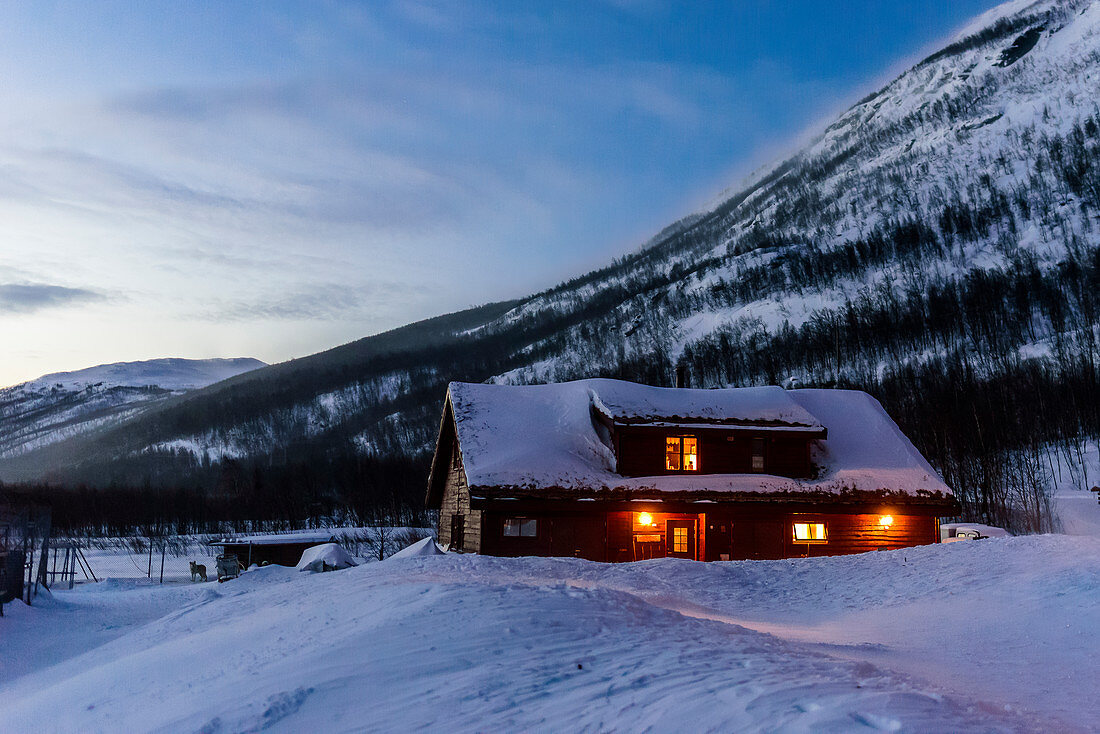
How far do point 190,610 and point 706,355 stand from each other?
120513 millimetres

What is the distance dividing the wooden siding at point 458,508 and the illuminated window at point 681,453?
8.08 m

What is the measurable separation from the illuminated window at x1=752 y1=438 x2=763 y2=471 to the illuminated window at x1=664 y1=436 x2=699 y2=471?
2.50 metres

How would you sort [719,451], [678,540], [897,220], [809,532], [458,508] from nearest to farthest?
[678,540] < [809,532] < [719,451] < [458,508] < [897,220]

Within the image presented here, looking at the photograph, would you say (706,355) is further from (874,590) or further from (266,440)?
(874,590)

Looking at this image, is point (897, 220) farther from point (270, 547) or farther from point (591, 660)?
point (591, 660)

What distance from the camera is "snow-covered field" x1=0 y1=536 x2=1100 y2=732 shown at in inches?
285

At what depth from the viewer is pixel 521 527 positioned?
29.2 meters

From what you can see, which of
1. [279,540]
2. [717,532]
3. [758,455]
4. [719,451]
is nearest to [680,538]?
[717,532]

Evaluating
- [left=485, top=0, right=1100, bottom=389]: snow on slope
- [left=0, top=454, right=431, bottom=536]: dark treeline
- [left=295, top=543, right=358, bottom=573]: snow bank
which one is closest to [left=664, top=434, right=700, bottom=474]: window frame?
[left=295, top=543, right=358, bottom=573]: snow bank

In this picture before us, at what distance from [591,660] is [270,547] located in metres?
44.9

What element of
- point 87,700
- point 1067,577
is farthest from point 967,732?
point 1067,577

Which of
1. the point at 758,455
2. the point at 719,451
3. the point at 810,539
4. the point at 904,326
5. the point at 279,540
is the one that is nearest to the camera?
the point at 810,539

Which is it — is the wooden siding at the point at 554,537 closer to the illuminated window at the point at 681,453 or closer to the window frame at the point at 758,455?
the illuminated window at the point at 681,453

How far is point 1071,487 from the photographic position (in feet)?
196
